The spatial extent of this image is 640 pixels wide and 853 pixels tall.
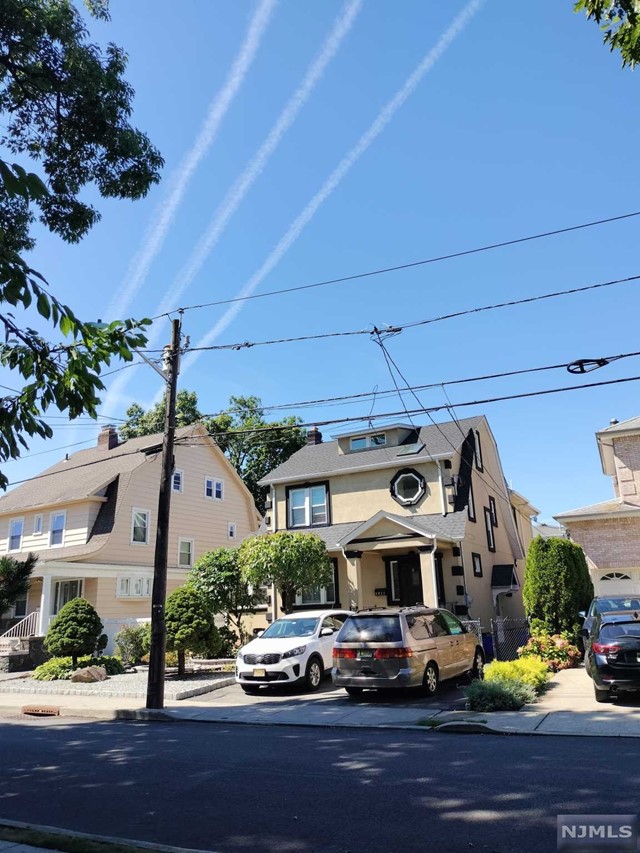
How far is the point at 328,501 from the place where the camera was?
25.5 metres

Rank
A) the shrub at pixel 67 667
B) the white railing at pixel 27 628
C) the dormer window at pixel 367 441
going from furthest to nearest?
the dormer window at pixel 367 441 < the white railing at pixel 27 628 < the shrub at pixel 67 667

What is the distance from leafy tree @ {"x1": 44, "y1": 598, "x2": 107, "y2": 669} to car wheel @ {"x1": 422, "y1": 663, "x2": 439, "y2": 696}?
1115cm

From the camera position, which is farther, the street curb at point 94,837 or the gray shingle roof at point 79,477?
the gray shingle roof at point 79,477

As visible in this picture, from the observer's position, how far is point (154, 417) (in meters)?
46.8

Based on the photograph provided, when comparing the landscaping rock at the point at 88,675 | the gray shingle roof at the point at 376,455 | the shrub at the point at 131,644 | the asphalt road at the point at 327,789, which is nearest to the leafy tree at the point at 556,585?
the gray shingle roof at the point at 376,455

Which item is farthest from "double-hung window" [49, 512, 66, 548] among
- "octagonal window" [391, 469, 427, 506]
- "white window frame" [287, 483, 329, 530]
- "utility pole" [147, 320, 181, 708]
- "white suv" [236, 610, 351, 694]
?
"white suv" [236, 610, 351, 694]

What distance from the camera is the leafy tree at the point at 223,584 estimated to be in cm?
2084

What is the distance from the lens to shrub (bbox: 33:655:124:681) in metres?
18.6

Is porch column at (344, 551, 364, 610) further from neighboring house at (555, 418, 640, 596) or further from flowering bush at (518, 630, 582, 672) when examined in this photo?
neighboring house at (555, 418, 640, 596)

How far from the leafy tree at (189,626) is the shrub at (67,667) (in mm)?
2676

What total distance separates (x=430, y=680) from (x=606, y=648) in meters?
3.46

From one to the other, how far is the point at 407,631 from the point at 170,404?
752 cm

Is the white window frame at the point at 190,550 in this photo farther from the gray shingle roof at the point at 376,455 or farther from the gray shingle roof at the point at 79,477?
the gray shingle roof at the point at 376,455

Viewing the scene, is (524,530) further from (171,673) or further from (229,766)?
(229,766)
